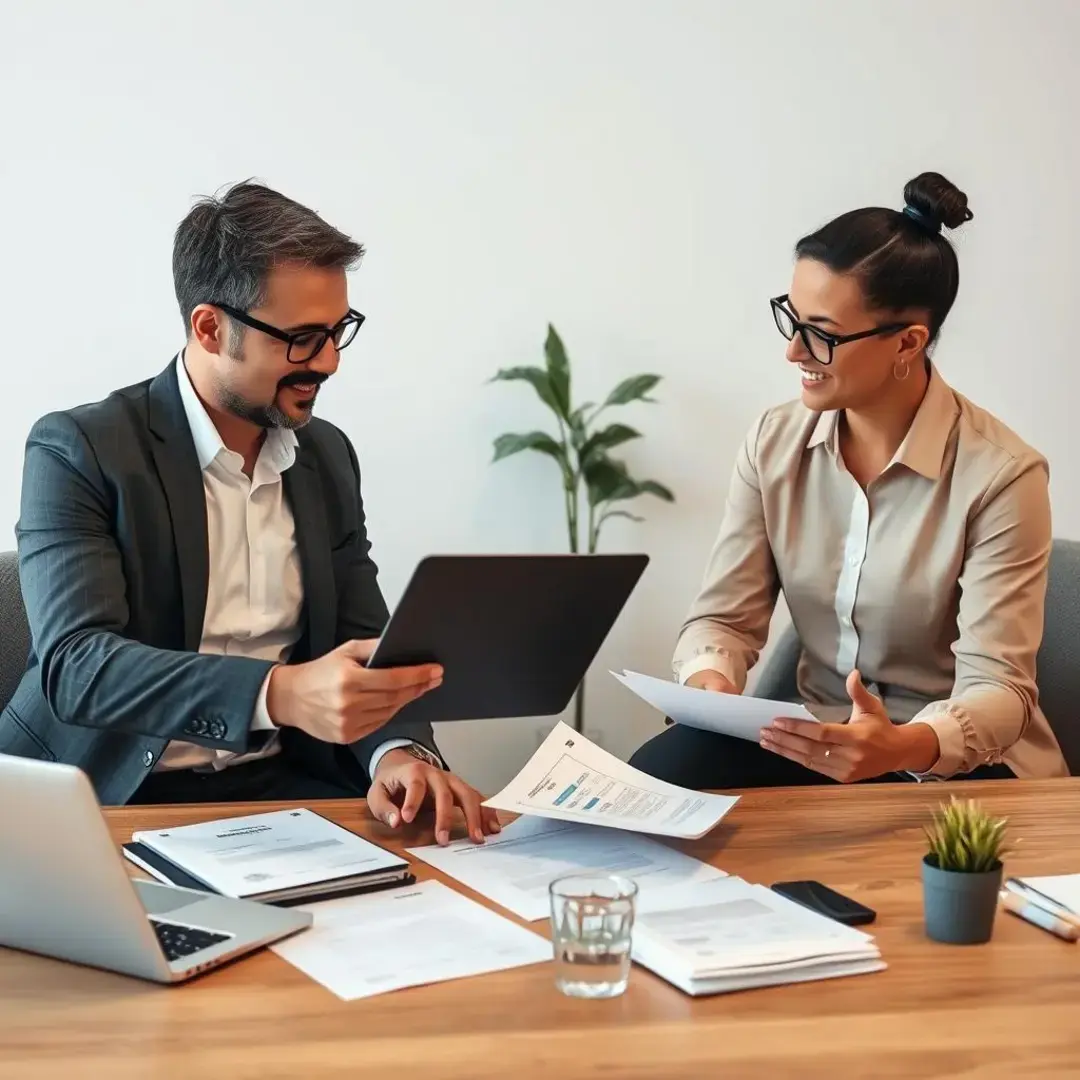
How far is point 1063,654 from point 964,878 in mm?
1258

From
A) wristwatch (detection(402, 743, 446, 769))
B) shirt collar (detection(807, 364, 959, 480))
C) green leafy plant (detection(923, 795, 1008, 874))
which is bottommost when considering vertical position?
wristwatch (detection(402, 743, 446, 769))

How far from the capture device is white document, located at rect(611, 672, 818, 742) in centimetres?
164

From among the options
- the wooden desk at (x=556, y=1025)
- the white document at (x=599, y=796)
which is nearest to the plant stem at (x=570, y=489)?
the white document at (x=599, y=796)

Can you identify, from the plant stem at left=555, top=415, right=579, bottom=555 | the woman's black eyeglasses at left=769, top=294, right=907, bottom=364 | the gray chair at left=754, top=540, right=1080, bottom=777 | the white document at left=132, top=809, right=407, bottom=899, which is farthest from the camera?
the plant stem at left=555, top=415, right=579, bottom=555

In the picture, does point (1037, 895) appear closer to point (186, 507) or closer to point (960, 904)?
point (960, 904)

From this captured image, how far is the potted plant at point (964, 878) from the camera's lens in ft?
4.09

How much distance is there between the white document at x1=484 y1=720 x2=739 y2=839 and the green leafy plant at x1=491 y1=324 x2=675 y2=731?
1716 mm

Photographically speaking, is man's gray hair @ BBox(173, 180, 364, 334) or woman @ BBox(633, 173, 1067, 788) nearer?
man's gray hair @ BBox(173, 180, 364, 334)

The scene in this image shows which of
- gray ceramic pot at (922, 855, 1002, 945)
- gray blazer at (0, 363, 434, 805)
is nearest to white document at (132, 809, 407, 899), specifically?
gray blazer at (0, 363, 434, 805)

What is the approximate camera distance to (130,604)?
74.6 inches

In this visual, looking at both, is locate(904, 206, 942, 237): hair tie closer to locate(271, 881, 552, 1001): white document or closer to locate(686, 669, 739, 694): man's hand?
locate(686, 669, 739, 694): man's hand

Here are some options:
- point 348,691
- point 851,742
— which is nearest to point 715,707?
point 851,742

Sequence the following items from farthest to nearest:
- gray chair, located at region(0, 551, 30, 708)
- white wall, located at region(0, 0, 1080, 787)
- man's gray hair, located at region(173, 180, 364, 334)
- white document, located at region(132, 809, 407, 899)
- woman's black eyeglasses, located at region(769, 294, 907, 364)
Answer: white wall, located at region(0, 0, 1080, 787) → woman's black eyeglasses, located at region(769, 294, 907, 364) → gray chair, located at region(0, 551, 30, 708) → man's gray hair, located at region(173, 180, 364, 334) → white document, located at region(132, 809, 407, 899)

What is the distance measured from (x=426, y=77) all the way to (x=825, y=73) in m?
1.00
